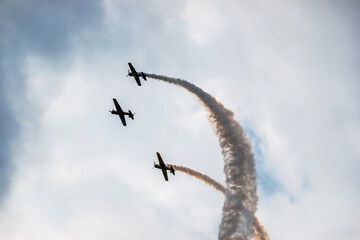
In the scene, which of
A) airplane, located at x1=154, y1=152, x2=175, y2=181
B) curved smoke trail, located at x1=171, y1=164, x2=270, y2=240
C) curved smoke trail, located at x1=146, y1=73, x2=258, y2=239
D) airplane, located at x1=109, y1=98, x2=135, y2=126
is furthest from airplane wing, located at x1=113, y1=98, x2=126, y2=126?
curved smoke trail, located at x1=146, y1=73, x2=258, y2=239

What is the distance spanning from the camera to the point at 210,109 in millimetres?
77500

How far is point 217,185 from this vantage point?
7806 centimetres

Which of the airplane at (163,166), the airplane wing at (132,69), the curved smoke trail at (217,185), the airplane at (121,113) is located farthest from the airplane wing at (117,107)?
the curved smoke trail at (217,185)

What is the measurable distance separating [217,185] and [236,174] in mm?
11606

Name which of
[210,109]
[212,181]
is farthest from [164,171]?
[210,109]

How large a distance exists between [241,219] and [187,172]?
2189 centimetres

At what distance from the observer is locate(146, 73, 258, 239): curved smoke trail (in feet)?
211

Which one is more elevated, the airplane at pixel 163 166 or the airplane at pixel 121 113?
the airplane at pixel 121 113

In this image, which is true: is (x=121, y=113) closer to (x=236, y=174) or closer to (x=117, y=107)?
(x=117, y=107)

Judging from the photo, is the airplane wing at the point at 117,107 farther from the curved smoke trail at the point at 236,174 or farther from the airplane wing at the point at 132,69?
the curved smoke trail at the point at 236,174

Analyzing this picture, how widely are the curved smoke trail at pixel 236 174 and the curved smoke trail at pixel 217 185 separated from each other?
9.82 ft

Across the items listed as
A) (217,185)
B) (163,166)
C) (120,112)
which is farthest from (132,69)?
(217,185)

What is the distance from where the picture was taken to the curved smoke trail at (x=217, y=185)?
71.2 m

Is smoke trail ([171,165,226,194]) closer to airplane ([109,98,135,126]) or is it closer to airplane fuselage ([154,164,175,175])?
airplane fuselage ([154,164,175,175])
